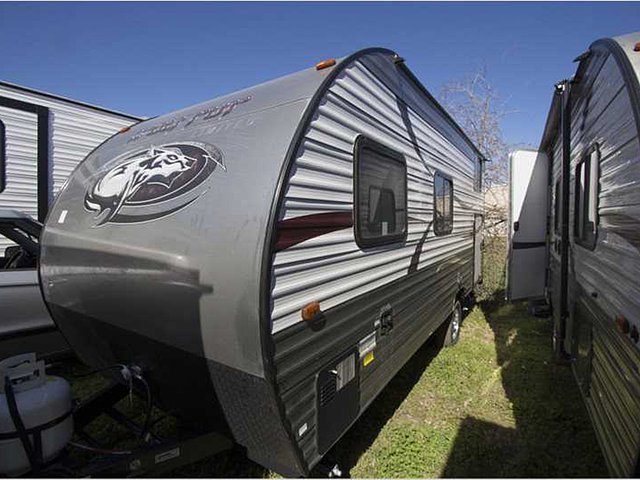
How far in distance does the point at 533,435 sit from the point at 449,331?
2.22 m

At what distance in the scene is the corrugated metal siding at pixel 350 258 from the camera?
1.97 meters

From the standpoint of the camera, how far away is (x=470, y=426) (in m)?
3.48

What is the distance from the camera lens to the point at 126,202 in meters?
2.33

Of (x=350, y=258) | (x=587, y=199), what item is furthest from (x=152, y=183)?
(x=587, y=199)

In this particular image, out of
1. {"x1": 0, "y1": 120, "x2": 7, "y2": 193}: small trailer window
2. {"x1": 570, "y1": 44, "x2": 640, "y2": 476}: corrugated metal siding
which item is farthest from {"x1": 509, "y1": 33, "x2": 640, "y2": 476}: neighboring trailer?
{"x1": 0, "y1": 120, "x2": 7, "y2": 193}: small trailer window

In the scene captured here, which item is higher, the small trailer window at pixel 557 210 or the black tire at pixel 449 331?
the small trailer window at pixel 557 210

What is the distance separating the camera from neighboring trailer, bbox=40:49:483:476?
187 centimetres

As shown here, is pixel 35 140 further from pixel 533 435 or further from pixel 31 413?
pixel 533 435

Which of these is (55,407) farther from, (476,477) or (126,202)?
(476,477)

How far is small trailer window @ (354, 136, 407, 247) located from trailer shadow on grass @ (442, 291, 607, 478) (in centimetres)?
178

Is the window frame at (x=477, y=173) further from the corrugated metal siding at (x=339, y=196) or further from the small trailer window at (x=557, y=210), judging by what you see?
the corrugated metal siding at (x=339, y=196)

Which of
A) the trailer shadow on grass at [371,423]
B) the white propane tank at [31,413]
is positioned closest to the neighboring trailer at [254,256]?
the white propane tank at [31,413]

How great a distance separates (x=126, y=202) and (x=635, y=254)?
8.86 feet

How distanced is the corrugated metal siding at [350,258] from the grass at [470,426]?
0.62m
